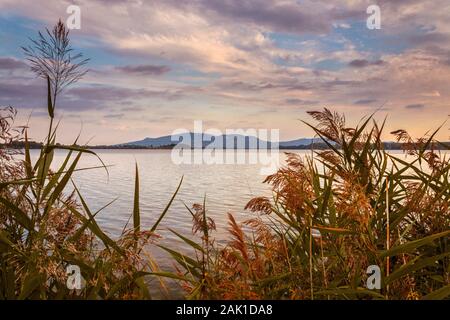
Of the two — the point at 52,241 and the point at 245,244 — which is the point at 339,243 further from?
the point at 52,241

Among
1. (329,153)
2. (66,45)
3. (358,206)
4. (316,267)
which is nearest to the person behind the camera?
(358,206)

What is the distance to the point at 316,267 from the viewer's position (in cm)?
432

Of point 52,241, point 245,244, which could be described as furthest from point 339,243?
point 52,241

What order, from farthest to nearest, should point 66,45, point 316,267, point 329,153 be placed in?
point 329,153 < point 316,267 < point 66,45

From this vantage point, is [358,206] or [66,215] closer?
Result: [358,206]
